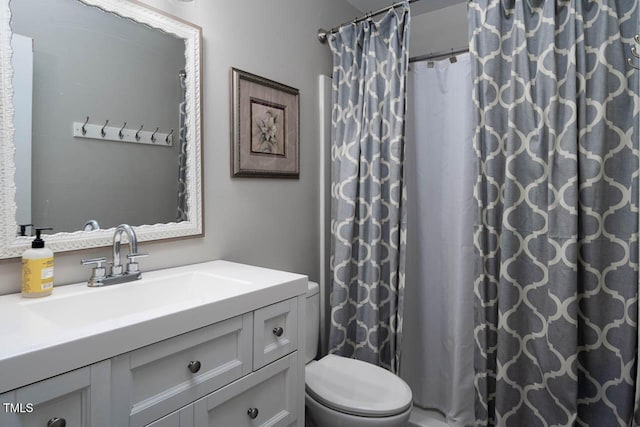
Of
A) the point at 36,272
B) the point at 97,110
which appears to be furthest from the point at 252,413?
the point at 97,110

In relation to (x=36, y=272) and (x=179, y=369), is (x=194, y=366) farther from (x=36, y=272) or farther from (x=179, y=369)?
(x=36, y=272)

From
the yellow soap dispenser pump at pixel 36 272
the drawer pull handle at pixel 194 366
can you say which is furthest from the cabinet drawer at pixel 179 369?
the yellow soap dispenser pump at pixel 36 272

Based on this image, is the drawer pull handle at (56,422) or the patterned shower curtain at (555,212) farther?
the patterned shower curtain at (555,212)

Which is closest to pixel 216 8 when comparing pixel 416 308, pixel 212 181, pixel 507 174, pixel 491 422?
pixel 212 181

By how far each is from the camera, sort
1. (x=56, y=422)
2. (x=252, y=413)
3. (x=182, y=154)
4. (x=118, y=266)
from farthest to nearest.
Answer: (x=182, y=154) → (x=118, y=266) → (x=252, y=413) → (x=56, y=422)

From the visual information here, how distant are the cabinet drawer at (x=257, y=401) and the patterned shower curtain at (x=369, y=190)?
2.66ft

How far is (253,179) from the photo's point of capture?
1.77 metres

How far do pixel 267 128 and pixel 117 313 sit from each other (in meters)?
1.09

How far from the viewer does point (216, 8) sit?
157 cm

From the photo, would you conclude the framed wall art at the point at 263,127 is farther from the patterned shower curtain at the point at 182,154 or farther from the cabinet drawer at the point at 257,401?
the cabinet drawer at the point at 257,401

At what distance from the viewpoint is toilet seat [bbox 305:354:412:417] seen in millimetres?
1370

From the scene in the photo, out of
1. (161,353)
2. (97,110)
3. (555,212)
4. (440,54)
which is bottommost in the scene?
(161,353)

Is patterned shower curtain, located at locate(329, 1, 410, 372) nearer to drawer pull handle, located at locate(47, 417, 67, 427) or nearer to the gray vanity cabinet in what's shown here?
the gray vanity cabinet

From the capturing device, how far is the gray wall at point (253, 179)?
146cm
